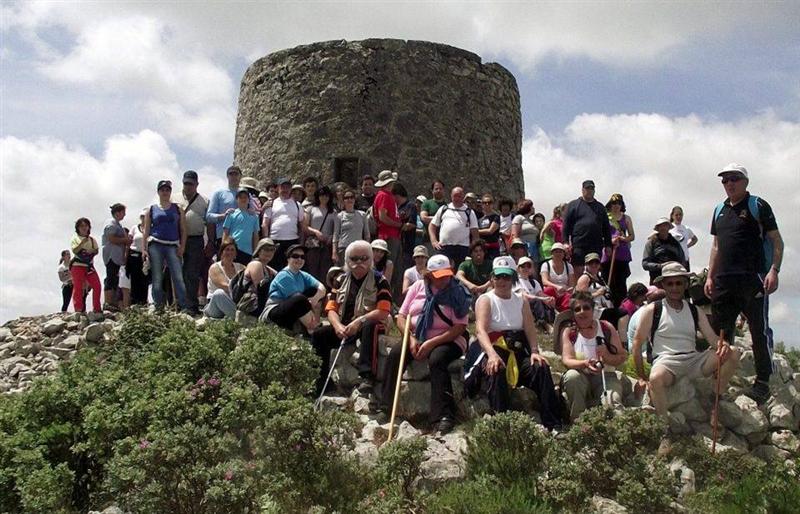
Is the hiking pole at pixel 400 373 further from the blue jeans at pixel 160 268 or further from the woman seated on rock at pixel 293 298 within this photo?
the blue jeans at pixel 160 268

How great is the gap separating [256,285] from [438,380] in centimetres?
297

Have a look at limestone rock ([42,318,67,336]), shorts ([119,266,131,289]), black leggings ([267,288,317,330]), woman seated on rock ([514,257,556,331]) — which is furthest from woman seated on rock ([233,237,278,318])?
limestone rock ([42,318,67,336])

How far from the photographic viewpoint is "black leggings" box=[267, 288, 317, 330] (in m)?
8.60

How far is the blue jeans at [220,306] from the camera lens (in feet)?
31.8

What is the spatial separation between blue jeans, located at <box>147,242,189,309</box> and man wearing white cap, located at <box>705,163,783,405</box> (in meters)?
6.76

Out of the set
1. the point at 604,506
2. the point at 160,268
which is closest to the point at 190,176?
the point at 160,268

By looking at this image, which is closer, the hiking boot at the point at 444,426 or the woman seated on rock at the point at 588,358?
the hiking boot at the point at 444,426

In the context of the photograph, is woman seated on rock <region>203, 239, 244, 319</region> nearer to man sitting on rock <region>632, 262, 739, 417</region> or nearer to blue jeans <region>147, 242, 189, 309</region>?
blue jeans <region>147, 242, 189, 309</region>

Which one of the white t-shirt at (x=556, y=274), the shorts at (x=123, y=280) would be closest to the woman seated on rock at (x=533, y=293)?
the white t-shirt at (x=556, y=274)

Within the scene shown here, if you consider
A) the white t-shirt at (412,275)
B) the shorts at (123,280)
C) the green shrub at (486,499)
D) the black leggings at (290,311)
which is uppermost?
the white t-shirt at (412,275)

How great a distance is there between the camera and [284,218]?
11.4m

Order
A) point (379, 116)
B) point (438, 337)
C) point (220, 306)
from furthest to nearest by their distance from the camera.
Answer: point (379, 116) → point (220, 306) → point (438, 337)

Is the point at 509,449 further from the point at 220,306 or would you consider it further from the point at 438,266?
the point at 220,306

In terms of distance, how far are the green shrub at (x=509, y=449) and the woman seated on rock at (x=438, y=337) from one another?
86 centimetres
